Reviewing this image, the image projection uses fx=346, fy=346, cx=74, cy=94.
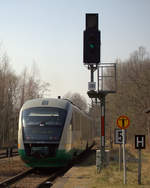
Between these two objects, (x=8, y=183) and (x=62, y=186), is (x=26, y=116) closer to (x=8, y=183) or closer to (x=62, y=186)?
(x=8, y=183)

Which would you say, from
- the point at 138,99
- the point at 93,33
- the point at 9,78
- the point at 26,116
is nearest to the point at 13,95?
the point at 9,78

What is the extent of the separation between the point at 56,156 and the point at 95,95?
3391mm

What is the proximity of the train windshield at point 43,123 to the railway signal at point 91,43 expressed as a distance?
13.1 feet

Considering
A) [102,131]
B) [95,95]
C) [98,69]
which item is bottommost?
[102,131]

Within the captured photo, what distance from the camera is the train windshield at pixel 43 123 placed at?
15.0 metres

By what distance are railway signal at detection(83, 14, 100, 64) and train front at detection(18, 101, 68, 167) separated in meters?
4.03

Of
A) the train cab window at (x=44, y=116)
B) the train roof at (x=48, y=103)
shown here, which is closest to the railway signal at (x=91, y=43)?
the train cab window at (x=44, y=116)

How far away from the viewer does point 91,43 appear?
1257 centimetres

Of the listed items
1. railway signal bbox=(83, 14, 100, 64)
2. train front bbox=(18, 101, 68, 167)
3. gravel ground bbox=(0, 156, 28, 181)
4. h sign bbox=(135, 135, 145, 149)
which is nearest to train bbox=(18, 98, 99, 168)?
train front bbox=(18, 101, 68, 167)

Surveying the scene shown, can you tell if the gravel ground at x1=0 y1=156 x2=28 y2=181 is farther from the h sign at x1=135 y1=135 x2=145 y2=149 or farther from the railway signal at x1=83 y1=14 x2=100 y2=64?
the railway signal at x1=83 y1=14 x2=100 y2=64

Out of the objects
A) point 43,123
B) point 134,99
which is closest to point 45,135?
point 43,123

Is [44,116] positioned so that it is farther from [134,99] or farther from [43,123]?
[134,99]

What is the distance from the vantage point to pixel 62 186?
11.1m

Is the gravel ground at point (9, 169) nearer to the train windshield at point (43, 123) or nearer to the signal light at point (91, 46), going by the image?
the train windshield at point (43, 123)
